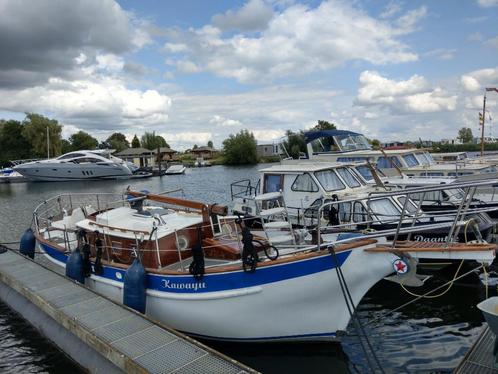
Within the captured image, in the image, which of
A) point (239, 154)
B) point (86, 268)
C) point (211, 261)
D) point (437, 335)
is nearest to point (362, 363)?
point (437, 335)

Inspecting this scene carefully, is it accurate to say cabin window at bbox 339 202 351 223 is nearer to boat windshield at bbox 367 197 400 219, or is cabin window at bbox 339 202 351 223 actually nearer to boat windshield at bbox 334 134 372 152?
boat windshield at bbox 367 197 400 219

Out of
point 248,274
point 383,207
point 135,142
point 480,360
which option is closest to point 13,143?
point 135,142

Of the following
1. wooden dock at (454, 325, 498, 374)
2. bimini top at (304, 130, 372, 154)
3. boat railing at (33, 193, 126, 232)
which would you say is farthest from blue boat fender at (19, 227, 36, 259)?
bimini top at (304, 130, 372, 154)

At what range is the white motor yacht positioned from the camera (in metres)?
63.6

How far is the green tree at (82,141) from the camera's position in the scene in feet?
351

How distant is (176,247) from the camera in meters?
9.43

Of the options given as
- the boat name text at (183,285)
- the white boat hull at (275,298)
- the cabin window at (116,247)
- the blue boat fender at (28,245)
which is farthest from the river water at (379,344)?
the blue boat fender at (28,245)

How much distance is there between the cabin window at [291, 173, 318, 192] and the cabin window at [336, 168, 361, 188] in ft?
4.16

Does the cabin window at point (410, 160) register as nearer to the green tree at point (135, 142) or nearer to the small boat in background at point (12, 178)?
the small boat in background at point (12, 178)

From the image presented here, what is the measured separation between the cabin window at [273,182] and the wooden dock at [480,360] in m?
9.39

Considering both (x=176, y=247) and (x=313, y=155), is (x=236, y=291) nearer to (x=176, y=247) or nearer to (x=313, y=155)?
(x=176, y=247)

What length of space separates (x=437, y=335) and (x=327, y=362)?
2919 mm

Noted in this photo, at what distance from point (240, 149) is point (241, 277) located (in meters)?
94.3

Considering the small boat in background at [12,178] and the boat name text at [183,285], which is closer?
the boat name text at [183,285]
